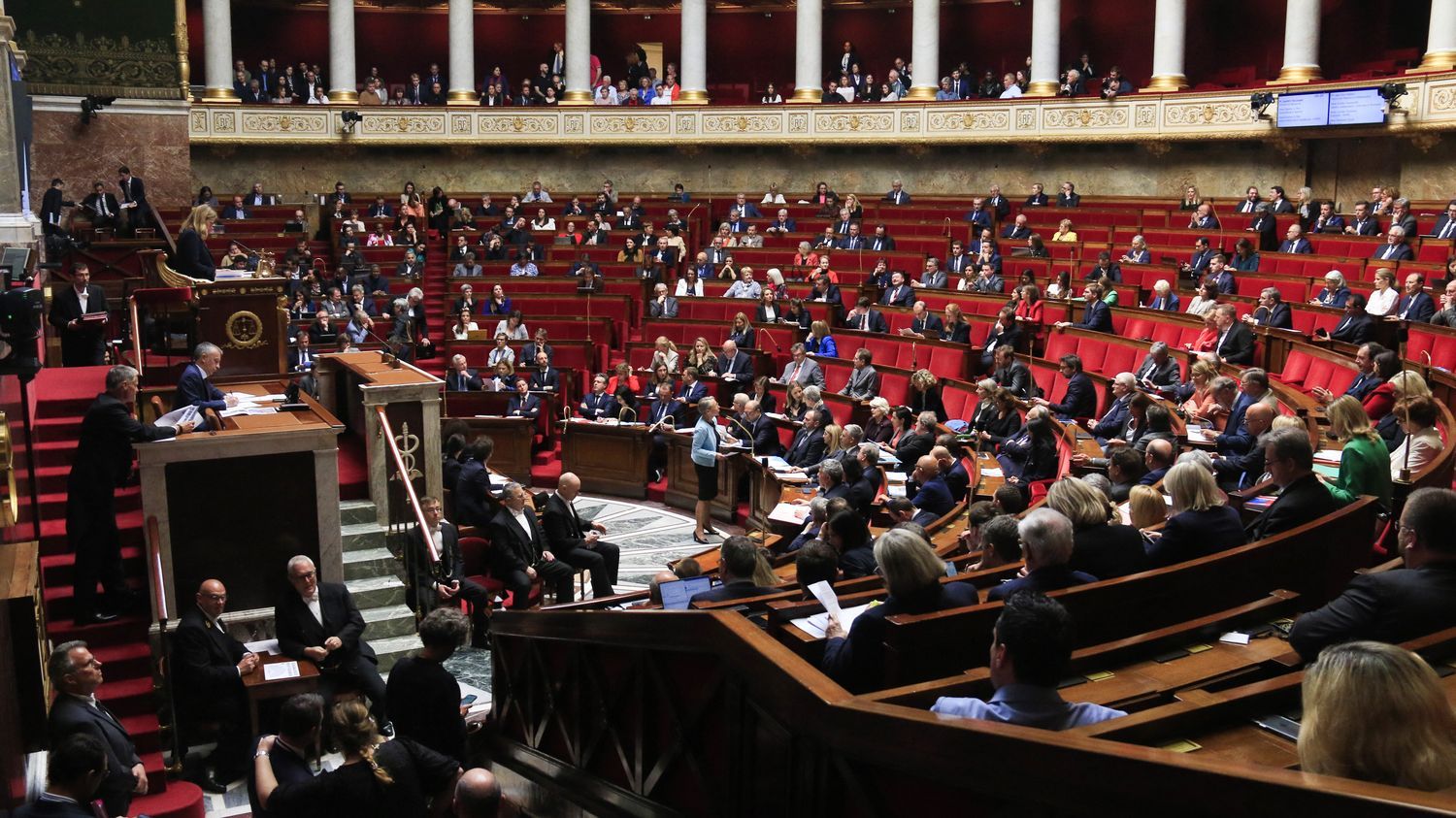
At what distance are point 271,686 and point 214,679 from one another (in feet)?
0.99

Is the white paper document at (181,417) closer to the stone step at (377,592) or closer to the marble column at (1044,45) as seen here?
the stone step at (377,592)

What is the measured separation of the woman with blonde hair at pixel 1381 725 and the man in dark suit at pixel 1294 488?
2362mm

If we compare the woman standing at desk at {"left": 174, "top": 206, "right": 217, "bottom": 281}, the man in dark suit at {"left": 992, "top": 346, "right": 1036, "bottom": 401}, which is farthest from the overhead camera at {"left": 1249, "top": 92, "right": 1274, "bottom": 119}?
the woman standing at desk at {"left": 174, "top": 206, "right": 217, "bottom": 281}

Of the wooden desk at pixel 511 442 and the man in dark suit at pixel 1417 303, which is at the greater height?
the man in dark suit at pixel 1417 303

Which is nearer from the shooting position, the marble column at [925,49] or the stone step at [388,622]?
the stone step at [388,622]

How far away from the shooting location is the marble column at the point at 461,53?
76.6 ft

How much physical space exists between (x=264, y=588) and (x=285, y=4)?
20977mm

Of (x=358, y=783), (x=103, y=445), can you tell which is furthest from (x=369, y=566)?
(x=358, y=783)

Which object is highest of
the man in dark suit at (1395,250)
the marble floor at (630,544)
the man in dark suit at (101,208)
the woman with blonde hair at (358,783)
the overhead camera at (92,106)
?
the overhead camera at (92,106)

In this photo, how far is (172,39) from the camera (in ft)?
49.2

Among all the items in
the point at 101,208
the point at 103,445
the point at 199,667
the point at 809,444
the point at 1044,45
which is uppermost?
the point at 1044,45

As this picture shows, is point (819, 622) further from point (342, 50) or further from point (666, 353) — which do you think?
point (342, 50)

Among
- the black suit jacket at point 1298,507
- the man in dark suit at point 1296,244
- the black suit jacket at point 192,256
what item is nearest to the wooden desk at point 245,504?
the black suit jacket at point 192,256

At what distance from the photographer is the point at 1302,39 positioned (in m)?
18.9
